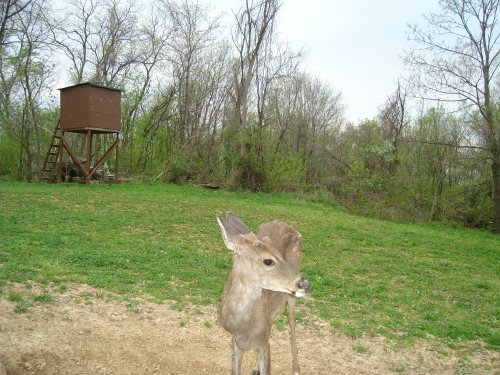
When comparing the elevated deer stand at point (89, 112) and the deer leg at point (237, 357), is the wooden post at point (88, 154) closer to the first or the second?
the elevated deer stand at point (89, 112)

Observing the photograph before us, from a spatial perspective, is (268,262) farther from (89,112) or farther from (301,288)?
(89,112)

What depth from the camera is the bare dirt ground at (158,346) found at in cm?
494

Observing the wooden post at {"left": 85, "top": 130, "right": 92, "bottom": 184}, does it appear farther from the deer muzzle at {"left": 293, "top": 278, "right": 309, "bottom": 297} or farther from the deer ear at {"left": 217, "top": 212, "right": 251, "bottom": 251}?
the deer muzzle at {"left": 293, "top": 278, "right": 309, "bottom": 297}

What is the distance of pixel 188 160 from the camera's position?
26.1m

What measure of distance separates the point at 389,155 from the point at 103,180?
15311 mm

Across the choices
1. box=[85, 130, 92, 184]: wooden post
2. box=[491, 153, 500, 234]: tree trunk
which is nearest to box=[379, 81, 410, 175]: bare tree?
box=[491, 153, 500, 234]: tree trunk

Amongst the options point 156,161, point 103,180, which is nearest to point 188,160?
point 156,161

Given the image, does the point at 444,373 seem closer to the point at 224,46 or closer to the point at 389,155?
the point at 389,155

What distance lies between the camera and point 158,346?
5.47 meters

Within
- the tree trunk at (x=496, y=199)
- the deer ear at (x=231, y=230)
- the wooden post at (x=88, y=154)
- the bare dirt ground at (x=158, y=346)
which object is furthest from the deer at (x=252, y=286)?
the tree trunk at (x=496, y=199)

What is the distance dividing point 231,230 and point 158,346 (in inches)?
105

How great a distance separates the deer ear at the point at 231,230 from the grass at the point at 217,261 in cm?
349

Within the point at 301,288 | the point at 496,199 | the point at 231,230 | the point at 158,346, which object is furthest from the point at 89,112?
the point at 496,199

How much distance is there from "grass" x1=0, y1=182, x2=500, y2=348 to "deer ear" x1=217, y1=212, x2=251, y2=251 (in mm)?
3487
